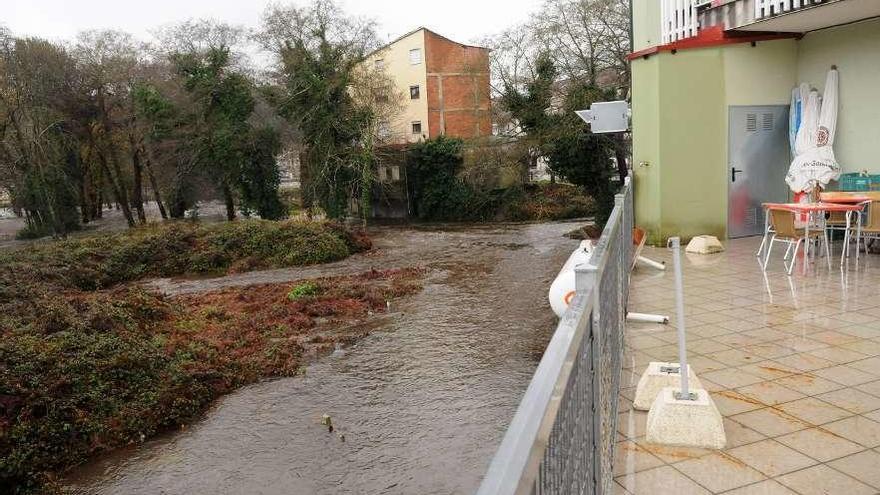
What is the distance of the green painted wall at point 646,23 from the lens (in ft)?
37.6

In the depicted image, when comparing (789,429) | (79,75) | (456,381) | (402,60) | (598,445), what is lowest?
(456,381)

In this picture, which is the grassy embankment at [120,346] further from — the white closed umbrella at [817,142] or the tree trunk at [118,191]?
the tree trunk at [118,191]

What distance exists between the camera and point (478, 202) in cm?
2916

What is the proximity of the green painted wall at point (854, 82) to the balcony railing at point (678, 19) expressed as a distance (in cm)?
173

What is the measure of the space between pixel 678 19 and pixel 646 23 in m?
0.76

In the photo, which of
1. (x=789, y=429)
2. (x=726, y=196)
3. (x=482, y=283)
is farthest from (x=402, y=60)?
(x=789, y=429)

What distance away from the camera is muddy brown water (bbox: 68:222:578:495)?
5.63m

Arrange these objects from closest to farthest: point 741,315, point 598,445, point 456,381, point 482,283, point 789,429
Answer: point 598,445 < point 789,429 < point 741,315 < point 456,381 < point 482,283

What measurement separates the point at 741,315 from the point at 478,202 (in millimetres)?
22854

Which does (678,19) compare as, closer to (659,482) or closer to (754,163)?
(754,163)

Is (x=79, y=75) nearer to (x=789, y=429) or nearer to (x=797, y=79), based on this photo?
(x=797, y=79)

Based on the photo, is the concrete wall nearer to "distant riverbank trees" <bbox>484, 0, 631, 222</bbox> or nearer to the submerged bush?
"distant riverbank trees" <bbox>484, 0, 631, 222</bbox>

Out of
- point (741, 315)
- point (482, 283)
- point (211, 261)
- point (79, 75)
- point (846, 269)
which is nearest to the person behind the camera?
point (741, 315)

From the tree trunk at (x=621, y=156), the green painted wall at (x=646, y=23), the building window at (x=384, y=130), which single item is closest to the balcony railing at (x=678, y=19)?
the green painted wall at (x=646, y=23)
